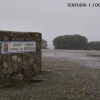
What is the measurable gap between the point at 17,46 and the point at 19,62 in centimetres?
49

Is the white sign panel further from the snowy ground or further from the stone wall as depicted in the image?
the snowy ground

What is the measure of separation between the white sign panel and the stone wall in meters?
0.09

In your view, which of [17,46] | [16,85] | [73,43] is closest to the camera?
[16,85]

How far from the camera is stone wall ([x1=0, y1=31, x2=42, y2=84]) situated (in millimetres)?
6243

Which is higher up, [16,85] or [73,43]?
[73,43]

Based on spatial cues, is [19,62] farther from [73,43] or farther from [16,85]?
[73,43]

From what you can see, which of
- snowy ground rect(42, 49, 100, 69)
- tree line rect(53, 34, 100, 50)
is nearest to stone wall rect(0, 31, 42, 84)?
snowy ground rect(42, 49, 100, 69)

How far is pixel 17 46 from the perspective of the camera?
671 cm

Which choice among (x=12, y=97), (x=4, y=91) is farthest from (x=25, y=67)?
(x=12, y=97)

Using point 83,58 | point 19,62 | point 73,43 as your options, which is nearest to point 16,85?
point 19,62

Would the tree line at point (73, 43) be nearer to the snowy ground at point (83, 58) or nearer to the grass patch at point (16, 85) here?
the snowy ground at point (83, 58)

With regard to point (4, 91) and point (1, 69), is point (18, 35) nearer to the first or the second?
point (1, 69)

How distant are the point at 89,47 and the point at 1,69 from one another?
25394 millimetres

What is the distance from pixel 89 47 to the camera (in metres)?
30.6
